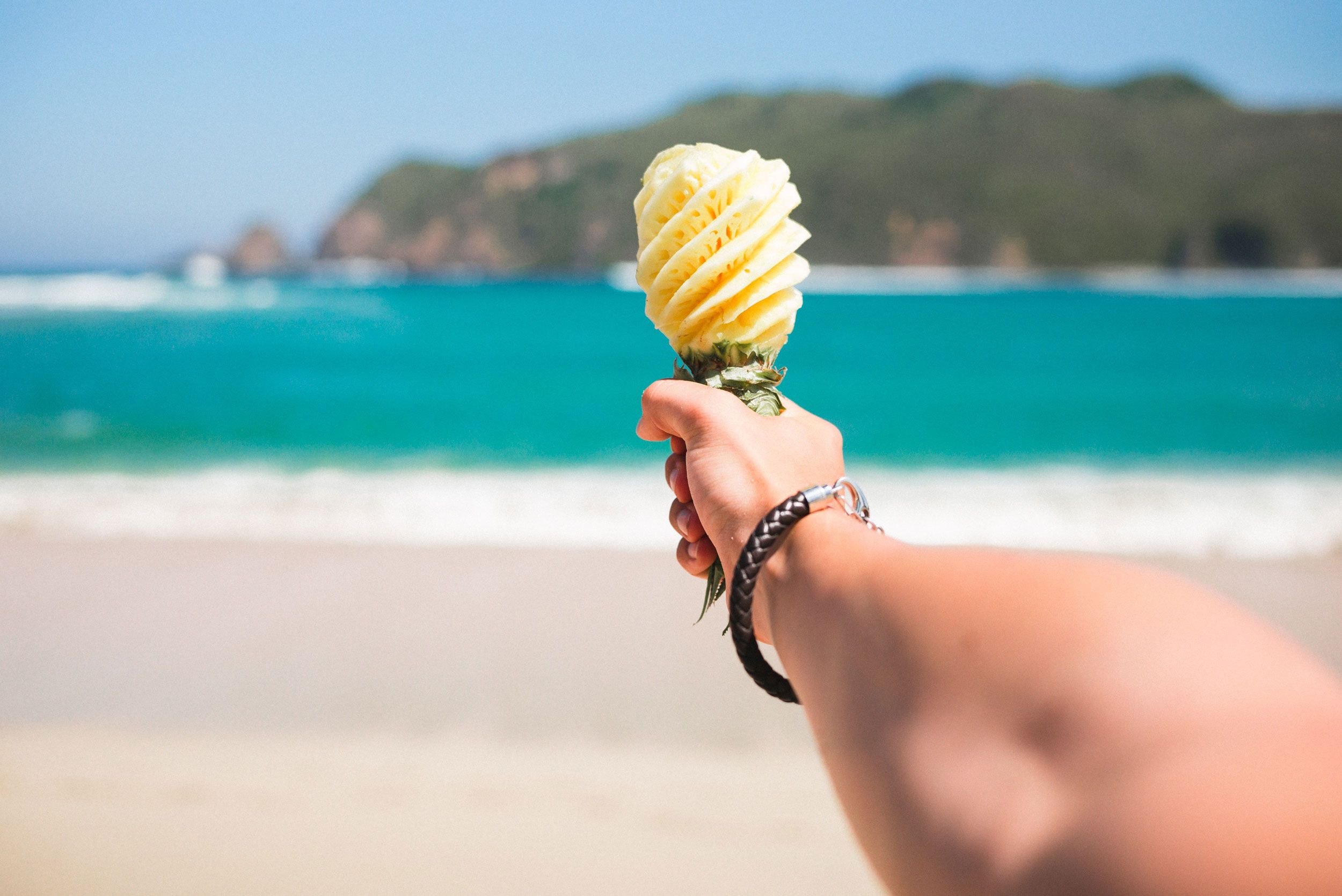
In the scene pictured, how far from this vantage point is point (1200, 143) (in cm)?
8456

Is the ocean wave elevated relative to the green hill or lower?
lower

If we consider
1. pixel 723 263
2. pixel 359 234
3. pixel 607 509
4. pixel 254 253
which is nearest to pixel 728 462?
pixel 723 263

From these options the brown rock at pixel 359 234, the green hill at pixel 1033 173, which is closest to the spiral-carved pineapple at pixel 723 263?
the green hill at pixel 1033 173

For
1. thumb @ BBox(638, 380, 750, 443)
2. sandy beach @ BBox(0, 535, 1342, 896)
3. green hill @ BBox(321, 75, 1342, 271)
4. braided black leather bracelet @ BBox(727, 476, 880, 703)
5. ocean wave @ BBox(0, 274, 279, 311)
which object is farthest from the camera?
green hill @ BBox(321, 75, 1342, 271)

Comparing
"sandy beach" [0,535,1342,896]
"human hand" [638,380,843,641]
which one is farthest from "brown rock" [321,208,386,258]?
"human hand" [638,380,843,641]

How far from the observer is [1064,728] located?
0.82 metres

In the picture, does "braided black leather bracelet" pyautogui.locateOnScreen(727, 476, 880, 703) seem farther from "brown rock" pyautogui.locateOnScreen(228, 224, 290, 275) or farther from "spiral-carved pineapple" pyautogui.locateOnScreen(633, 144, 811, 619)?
"brown rock" pyautogui.locateOnScreen(228, 224, 290, 275)

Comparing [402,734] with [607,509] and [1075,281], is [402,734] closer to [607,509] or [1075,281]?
[607,509]

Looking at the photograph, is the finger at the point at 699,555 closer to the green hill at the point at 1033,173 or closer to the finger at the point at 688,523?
the finger at the point at 688,523

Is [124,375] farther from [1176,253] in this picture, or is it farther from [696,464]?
[1176,253]

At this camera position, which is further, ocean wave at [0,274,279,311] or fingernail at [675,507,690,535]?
ocean wave at [0,274,279,311]

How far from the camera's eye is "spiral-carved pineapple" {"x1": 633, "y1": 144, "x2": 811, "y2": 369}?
1.71 metres

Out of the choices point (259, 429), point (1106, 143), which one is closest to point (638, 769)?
point (259, 429)

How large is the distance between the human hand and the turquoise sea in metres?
11.5
